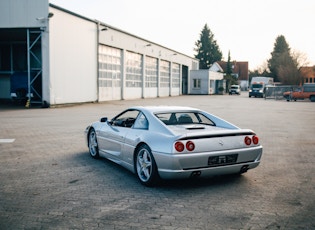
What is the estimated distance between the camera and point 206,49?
9369cm

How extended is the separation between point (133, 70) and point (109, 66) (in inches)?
244

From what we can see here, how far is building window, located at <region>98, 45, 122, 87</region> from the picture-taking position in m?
31.4

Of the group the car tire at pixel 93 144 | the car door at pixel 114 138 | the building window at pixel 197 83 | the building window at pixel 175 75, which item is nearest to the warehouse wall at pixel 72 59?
the car tire at pixel 93 144

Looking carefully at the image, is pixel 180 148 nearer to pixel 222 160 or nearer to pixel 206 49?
pixel 222 160

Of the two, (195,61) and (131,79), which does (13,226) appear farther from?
(195,61)

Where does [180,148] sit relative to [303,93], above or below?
below

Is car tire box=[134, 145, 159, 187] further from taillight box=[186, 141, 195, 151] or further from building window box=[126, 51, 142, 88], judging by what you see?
building window box=[126, 51, 142, 88]

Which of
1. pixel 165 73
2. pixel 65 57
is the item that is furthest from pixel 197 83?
pixel 65 57

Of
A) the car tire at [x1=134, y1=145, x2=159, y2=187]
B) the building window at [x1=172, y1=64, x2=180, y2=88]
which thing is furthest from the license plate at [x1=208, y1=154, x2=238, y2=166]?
the building window at [x1=172, y1=64, x2=180, y2=88]

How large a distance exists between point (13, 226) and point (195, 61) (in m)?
65.7

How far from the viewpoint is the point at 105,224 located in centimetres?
391

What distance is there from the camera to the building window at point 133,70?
3744cm

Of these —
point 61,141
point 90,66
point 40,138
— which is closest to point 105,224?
point 61,141

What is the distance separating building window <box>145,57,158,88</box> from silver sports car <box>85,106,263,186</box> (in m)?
36.8
